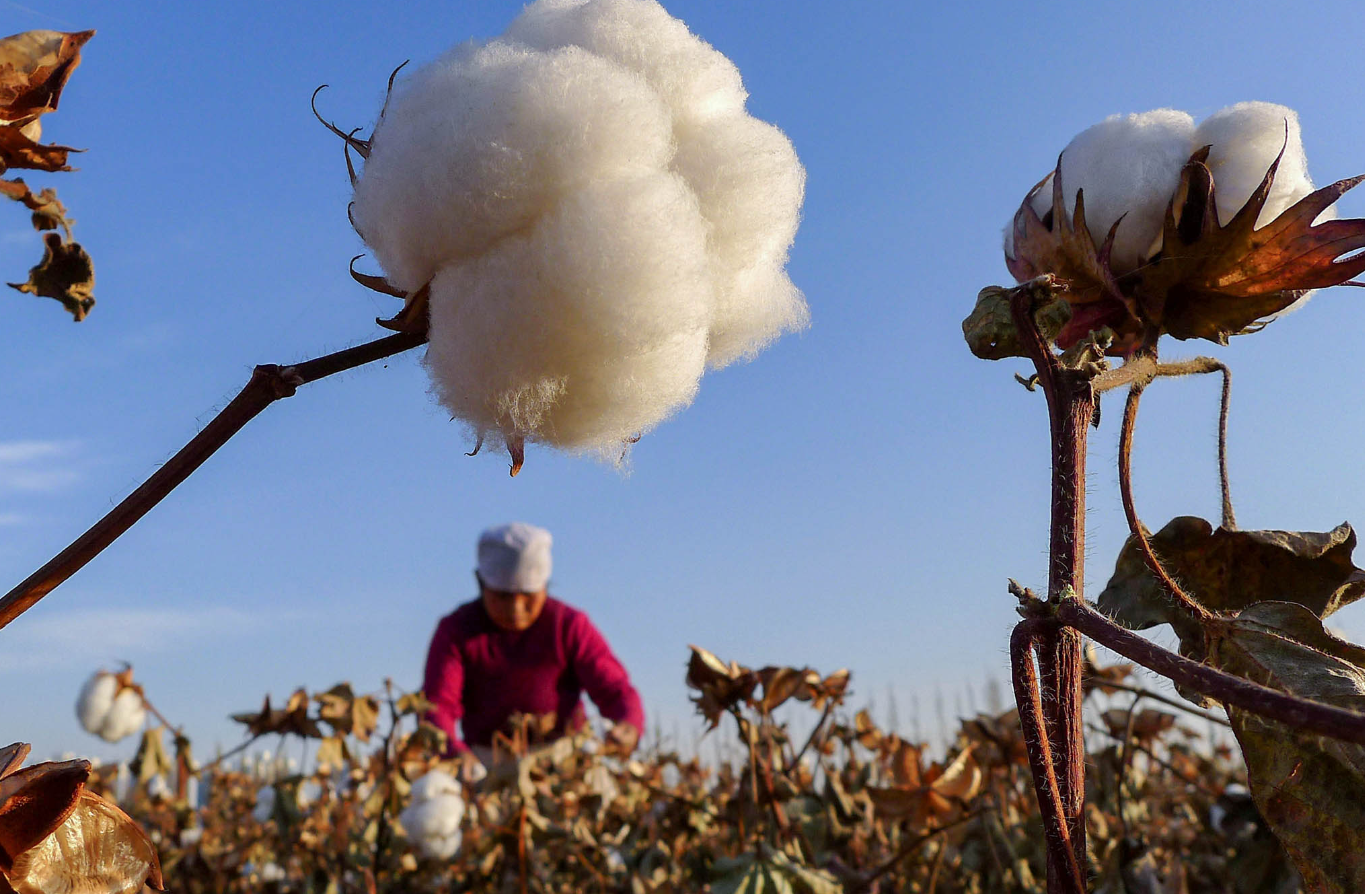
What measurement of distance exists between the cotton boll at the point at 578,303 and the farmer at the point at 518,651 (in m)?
3.91

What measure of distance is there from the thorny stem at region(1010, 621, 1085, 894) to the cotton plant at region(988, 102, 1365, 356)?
0.25 metres

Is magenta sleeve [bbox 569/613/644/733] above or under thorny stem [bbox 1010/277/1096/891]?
above

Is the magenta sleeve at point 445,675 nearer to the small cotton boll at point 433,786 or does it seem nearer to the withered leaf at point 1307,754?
the small cotton boll at point 433,786

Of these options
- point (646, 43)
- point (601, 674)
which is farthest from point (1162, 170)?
point (601, 674)

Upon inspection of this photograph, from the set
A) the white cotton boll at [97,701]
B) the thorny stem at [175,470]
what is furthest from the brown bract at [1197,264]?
the white cotton boll at [97,701]

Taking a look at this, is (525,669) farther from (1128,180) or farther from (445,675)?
(1128,180)

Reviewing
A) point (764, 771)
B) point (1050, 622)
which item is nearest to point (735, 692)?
point (764, 771)

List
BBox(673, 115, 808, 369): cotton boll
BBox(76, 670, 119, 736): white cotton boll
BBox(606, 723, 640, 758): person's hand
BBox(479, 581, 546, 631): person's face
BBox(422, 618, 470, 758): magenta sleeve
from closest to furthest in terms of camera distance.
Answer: BBox(673, 115, 808, 369): cotton boll < BBox(606, 723, 640, 758): person's hand < BBox(76, 670, 119, 736): white cotton boll < BBox(422, 618, 470, 758): magenta sleeve < BBox(479, 581, 546, 631): person's face

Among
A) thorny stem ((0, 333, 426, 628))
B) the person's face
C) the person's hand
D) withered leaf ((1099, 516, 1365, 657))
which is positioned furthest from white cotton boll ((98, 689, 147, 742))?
withered leaf ((1099, 516, 1365, 657))

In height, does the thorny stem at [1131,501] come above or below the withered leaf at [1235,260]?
below

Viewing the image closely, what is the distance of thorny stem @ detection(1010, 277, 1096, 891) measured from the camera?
592mm

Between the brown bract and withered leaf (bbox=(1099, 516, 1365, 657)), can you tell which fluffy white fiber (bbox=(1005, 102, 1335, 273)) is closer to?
the brown bract

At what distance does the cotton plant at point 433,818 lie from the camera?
232cm

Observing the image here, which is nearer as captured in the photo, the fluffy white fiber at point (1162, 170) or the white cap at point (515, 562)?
the fluffy white fiber at point (1162, 170)
